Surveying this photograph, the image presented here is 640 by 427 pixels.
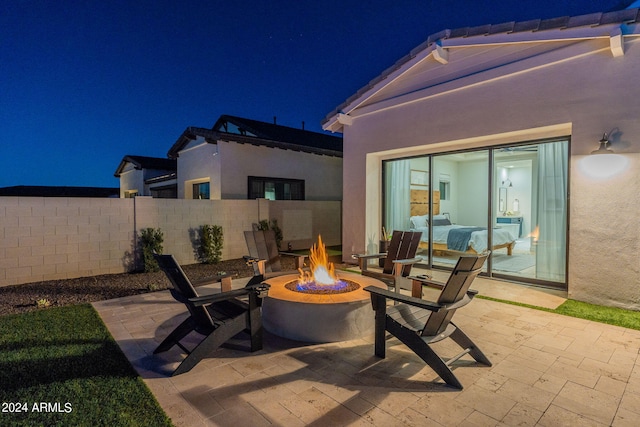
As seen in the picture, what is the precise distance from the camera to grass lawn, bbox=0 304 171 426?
2.31 m

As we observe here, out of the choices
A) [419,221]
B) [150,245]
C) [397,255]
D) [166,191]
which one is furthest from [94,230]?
[166,191]

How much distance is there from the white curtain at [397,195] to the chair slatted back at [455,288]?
211 inches

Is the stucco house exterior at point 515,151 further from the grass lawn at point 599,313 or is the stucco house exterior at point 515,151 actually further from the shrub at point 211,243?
the shrub at point 211,243

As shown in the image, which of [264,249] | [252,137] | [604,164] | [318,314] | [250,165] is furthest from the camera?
[250,165]

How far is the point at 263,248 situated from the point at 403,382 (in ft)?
11.9

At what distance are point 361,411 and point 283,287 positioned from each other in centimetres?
225

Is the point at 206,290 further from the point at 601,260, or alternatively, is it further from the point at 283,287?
the point at 601,260

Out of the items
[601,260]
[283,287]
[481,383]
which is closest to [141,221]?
[283,287]

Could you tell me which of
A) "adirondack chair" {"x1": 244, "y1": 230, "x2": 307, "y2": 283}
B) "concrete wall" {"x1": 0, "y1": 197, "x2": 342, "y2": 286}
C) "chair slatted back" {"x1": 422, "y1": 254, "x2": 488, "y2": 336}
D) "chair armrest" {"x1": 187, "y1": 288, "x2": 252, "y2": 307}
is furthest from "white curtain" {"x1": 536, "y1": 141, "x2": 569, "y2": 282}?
"concrete wall" {"x1": 0, "y1": 197, "x2": 342, "y2": 286}

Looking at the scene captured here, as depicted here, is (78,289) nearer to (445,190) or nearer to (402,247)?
(402,247)

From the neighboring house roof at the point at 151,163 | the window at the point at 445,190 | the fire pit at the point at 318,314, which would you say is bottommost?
the fire pit at the point at 318,314

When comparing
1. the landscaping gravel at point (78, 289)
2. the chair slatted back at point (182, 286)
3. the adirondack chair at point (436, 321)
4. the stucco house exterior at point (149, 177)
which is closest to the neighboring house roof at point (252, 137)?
the stucco house exterior at point (149, 177)

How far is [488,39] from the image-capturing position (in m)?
5.86

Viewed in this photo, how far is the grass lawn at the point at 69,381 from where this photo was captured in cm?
231
